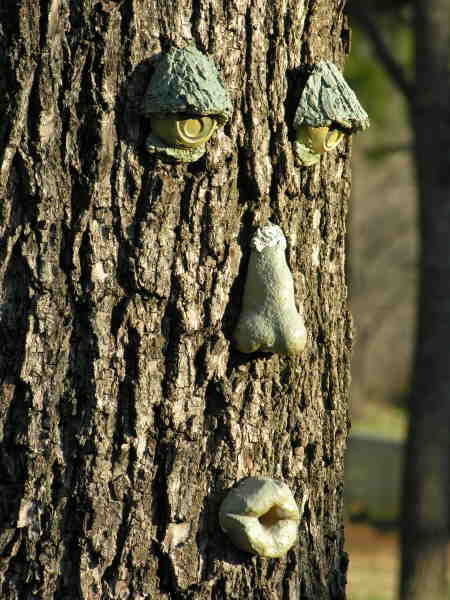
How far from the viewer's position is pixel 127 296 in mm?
1621

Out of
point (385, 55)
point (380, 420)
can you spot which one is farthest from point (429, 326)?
point (380, 420)

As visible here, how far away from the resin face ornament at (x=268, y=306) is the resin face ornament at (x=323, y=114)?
199 millimetres

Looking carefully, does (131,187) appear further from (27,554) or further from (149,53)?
(27,554)

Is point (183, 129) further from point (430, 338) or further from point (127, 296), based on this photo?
point (430, 338)

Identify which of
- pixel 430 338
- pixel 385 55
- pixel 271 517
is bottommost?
pixel 271 517

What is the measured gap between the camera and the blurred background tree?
5.29 meters

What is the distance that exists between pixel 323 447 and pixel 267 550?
0.90 ft

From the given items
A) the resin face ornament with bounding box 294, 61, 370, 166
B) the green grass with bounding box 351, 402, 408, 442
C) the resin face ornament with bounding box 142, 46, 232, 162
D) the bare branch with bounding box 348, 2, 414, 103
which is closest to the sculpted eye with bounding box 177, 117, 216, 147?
the resin face ornament with bounding box 142, 46, 232, 162

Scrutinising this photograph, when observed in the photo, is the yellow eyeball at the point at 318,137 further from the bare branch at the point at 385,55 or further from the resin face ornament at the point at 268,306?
the bare branch at the point at 385,55

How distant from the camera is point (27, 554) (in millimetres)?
1629

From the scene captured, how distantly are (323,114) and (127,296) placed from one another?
1.79 feet

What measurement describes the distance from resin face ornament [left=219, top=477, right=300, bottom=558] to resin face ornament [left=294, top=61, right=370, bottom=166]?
679 mm

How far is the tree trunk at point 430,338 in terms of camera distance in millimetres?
5285

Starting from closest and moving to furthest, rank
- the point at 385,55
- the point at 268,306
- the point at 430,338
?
the point at 268,306 → the point at 430,338 → the point at 385,55
